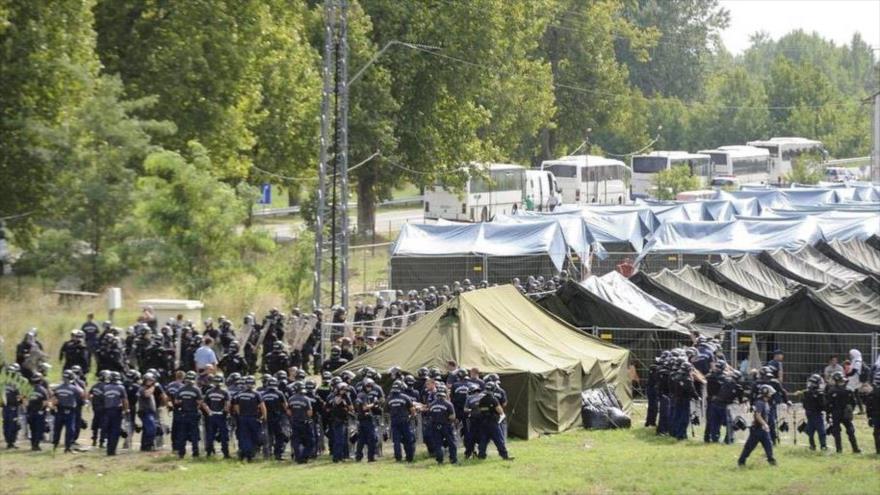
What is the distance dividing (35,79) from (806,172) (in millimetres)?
60185

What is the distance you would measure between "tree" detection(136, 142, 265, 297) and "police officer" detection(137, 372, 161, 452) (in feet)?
49.2

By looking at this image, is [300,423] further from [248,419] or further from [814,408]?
[814,408]

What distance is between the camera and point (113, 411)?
2359 cm

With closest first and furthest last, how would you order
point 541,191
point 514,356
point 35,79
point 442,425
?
point 442,425 → point 514,356 → point 35,79 → point 541,191

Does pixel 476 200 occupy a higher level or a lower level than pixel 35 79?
lower

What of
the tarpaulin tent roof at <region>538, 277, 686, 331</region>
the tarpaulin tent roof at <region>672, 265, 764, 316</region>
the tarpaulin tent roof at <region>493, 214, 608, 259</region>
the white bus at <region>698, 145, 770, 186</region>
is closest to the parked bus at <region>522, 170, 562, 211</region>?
the white bus at <region>698, 145, 770, 186</region>

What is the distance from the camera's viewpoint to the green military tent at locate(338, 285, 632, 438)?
2452cm

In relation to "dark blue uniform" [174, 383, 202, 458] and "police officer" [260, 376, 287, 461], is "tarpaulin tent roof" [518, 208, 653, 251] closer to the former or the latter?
"police officer" [260, 376, 287, 461]

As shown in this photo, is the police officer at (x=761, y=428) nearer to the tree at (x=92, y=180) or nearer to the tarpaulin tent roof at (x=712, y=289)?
the tarpaulin tent roof at (x=712, y=289)

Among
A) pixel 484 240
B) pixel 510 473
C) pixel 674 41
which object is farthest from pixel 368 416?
pixel 674 41

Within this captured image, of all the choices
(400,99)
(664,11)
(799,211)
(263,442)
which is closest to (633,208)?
(799,211)

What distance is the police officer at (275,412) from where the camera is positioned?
75.3 ft

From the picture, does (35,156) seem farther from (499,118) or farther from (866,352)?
(499,118)

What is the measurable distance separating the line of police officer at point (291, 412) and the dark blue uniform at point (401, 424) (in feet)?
0.05
